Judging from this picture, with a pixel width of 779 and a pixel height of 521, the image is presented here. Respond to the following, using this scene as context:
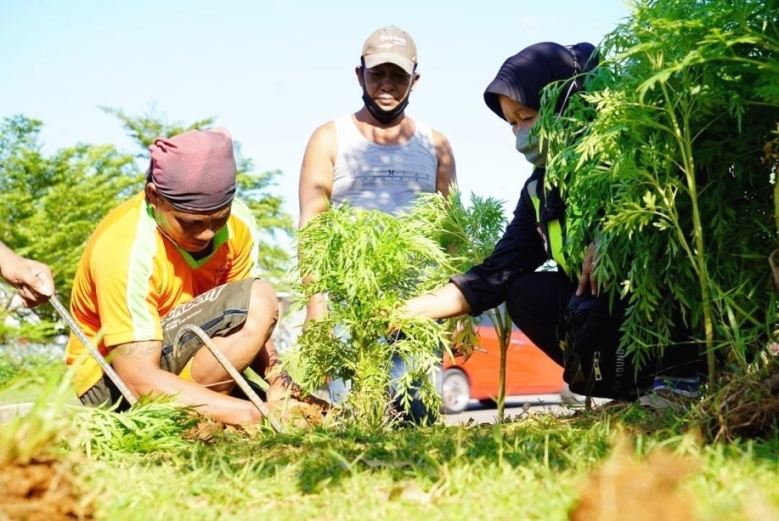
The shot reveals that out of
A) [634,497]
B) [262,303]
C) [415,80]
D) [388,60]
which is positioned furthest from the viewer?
[415,80]

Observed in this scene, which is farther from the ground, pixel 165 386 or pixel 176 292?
pixel 176 292

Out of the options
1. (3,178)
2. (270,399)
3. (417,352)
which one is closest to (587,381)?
(417,352)

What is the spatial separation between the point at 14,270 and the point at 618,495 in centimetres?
275

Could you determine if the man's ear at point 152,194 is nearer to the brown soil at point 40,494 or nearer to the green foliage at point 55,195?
the brown soil at point 40,494

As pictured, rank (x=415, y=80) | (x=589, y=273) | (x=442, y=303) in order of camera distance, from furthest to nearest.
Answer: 1. (x=415, y=80)
2. (x=442, y=303)
3. (x=589, y=273)

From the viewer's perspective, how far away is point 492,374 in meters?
12.5

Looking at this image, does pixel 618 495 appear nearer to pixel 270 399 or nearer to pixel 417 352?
pixel 417 352

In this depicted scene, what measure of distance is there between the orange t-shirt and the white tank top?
0.58 meters

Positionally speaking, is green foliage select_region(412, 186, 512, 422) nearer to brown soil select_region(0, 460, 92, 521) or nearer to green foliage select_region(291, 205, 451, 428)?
green foliage select_region(291, 205, 451, 428)

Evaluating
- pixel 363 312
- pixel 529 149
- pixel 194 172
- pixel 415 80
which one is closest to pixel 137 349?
pixel 194 172

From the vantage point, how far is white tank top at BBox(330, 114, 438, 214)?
4.56m

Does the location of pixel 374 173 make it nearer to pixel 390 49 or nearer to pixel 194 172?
pixel 390 49

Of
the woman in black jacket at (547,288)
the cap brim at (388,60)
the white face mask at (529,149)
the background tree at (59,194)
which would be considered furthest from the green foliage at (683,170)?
the background tree at (59,194)

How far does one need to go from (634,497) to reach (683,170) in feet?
5.42
